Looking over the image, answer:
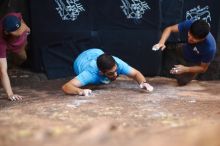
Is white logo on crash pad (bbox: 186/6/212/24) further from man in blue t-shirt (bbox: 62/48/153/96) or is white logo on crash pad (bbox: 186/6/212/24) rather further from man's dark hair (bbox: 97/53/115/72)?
man's dark hair (bbox: 97/53/115/72)

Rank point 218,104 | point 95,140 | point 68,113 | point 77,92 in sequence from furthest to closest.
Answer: point 77,92
point 218,104
point 68,113
point 95,140

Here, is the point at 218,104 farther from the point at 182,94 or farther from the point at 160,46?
the point at 160,46

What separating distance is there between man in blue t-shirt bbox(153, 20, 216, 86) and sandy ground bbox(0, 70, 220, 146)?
0.68ft

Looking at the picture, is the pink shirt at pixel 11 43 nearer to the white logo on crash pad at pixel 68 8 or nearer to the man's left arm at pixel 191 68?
the white logo on crash pad at pixel 68 8

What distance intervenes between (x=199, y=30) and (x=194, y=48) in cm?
44

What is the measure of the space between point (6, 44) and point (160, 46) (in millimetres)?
1831

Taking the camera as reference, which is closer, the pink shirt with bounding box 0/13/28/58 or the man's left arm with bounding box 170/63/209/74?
the pink shirt with bounding box 0/13/28/58

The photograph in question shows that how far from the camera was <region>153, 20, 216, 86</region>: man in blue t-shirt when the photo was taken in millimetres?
5492

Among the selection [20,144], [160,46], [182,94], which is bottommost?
[182,94]

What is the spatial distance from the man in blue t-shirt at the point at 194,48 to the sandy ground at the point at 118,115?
0.21 m

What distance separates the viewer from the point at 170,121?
385cm

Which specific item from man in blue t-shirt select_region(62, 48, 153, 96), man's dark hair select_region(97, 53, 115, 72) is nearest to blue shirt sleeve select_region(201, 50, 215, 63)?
man in blue t-shirt select_region(62, 48, 153, 96)

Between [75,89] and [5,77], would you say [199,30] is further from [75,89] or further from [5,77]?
[5,77]

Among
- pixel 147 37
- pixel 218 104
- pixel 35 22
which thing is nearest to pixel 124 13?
pixel 147 37
